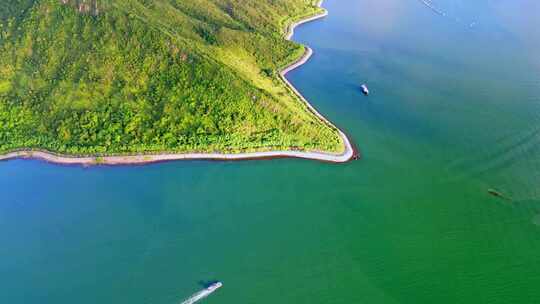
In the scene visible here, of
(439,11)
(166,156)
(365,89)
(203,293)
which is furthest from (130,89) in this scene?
(439,11)

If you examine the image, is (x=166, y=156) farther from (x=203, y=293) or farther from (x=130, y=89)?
(x=203, y=293)

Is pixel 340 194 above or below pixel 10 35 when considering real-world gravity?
below

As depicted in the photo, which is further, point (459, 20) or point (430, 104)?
point (459, 20)

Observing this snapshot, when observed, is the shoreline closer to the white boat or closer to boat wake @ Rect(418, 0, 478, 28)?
the white boat

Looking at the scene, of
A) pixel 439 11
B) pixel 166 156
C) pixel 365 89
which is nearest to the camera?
pixel 166 156

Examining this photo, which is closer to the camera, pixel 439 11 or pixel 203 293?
pixel 203 293

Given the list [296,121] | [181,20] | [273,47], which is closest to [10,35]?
[181,20]

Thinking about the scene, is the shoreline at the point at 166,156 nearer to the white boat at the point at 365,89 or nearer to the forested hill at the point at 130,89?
the forested hill at the point at 130,89

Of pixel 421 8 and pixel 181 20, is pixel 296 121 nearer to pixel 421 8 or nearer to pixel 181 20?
pixel 181 20
